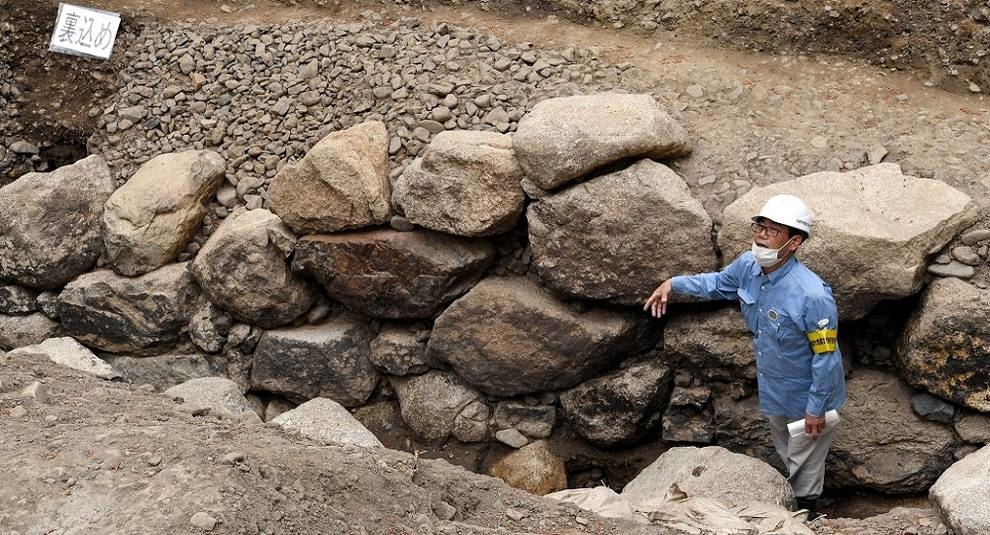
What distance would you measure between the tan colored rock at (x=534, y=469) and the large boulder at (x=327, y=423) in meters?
0.86

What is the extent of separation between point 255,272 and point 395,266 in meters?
0.88

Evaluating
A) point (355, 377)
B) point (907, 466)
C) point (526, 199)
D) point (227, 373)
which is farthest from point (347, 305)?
point (907, 466)

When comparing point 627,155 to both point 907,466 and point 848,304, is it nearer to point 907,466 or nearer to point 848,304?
point 848,304

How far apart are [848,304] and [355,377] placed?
288 centimetres

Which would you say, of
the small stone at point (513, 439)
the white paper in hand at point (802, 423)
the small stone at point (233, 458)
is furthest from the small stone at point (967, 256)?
the small stone at point (233, 458)

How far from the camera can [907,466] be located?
5.72 metres

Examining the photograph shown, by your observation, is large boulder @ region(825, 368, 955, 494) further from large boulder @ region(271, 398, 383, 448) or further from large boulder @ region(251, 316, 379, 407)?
large boulder @ region(251, 316, 379, 407)

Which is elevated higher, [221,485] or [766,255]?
[766,255]

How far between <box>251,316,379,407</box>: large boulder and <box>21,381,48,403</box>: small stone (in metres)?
1.67

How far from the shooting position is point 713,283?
17.5ft

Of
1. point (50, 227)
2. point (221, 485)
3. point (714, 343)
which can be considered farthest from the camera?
point (50, 227)

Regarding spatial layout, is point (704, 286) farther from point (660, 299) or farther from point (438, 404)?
point (438, 404)

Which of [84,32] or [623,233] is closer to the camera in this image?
[623,233]

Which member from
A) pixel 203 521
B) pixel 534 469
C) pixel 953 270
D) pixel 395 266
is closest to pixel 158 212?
pixel 395 266
